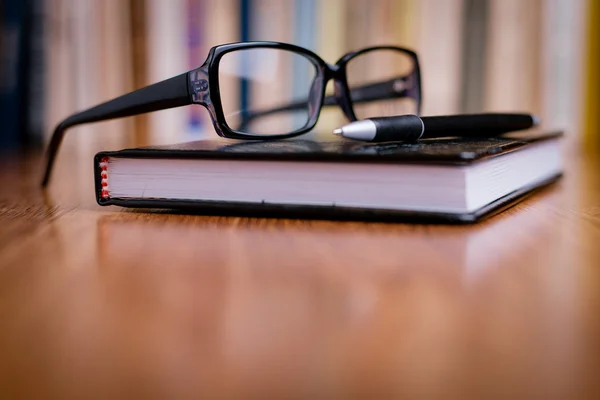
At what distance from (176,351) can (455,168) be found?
12.0 inches

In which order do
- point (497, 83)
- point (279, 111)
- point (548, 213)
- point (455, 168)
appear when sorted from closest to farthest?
point (455, 168) < point (548, 213) < point (279, 111) < point (497, 83)

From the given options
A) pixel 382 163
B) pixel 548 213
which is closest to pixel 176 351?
pixel 382 163

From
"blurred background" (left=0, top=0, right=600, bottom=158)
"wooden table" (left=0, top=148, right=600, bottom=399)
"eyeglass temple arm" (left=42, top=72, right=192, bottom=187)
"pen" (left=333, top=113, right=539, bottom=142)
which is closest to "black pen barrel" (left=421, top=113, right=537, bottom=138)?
"pen" (left=333, top=113, right=539, bottom=142)

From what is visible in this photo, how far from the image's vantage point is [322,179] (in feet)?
Answer: 1.90

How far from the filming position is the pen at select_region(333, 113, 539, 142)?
610 millimetres

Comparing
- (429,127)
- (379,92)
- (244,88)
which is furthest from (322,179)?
(244,88)

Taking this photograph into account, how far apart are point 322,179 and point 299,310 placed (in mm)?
243

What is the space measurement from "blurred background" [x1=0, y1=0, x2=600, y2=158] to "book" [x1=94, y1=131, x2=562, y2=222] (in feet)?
3.19

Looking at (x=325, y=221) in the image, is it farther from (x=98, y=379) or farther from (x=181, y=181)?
(x=98, y=379)

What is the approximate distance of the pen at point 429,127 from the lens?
610mm

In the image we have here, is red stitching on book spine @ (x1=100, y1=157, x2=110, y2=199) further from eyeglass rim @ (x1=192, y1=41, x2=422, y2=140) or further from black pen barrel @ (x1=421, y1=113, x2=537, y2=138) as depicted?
black pen barrel @ (x1=421, y1=113, x2=537, y2=138)

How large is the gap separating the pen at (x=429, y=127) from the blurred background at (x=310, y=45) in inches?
35.7

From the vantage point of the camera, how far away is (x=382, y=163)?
56 cm

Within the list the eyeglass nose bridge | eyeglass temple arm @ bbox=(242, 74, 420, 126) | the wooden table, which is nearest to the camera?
the wooden table
